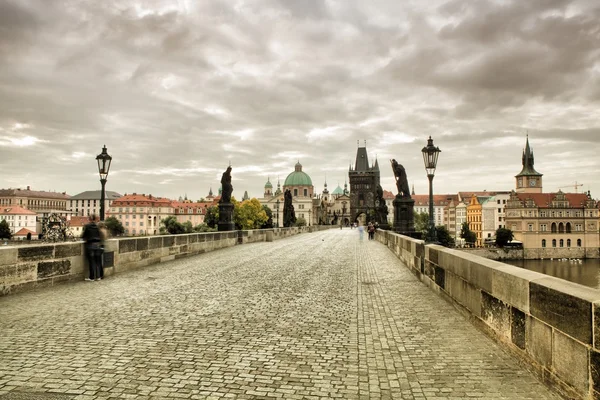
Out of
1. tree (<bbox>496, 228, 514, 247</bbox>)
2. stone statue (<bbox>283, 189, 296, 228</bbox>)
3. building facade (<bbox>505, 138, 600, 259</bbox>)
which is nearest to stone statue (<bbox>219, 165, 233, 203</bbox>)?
stone statue (<bbox>283, 189, 296, 228</bbox>)

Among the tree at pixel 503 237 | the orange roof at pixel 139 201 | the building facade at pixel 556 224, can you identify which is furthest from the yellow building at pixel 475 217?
the orange roof at pixel 139 201

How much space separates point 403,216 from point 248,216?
81677 millimetres

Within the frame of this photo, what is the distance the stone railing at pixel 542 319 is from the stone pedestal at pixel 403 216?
54.5 ft

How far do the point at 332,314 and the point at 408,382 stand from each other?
2639 mm

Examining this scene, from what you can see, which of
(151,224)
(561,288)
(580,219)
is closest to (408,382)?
Result: (561,288)

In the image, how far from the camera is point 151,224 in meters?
139

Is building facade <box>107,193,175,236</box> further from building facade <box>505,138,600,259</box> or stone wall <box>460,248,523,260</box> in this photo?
building facade <box>505,138,600,259</box>

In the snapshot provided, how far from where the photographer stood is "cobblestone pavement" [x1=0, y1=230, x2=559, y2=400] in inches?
140

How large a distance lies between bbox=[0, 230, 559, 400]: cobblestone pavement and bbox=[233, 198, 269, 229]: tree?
298 feet

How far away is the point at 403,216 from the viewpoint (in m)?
23.5

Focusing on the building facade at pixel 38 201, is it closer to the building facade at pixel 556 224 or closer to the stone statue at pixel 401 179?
the building facade at pixel 556 224

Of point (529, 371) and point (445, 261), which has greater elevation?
point (445, 261)

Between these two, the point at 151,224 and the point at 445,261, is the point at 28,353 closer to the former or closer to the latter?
the point at 445,261

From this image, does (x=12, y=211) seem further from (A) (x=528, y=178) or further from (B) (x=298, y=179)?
(A) (x=528, y=178)
